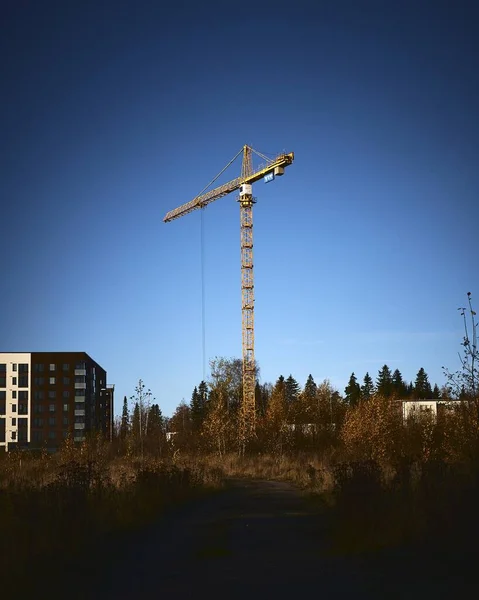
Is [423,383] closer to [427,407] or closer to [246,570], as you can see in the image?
[427,407]

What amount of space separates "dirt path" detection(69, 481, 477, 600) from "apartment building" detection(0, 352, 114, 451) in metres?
95.5

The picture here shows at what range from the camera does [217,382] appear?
305 ft

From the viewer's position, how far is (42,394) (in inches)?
4262

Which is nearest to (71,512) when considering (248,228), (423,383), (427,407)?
(427,407)

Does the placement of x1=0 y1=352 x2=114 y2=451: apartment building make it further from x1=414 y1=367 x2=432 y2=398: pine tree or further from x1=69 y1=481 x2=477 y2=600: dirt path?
x1=69 y1=481 x2=477 y2=600: dirt path

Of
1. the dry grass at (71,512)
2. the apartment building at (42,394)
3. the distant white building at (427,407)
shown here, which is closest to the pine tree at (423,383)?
the distant white building at (427,407)

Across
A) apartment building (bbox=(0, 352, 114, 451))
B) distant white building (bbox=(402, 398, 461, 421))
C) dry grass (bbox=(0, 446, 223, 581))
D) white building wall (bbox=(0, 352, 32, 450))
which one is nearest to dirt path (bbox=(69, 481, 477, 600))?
dry grass (bbox=(0, 446, 223, 581))

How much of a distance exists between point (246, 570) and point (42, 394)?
341ft

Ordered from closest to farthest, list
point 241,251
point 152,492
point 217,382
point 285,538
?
point 285,538
point 152,492
point 241,251
point 217,382

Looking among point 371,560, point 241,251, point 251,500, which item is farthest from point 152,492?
point 241,251

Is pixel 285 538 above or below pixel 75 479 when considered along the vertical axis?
below

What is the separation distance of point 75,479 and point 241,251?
6972 centimetres

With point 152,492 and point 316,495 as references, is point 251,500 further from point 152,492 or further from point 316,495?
point 152,492

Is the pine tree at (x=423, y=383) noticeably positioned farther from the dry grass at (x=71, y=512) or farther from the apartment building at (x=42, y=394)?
the dry grass at (x=71, y=512)
